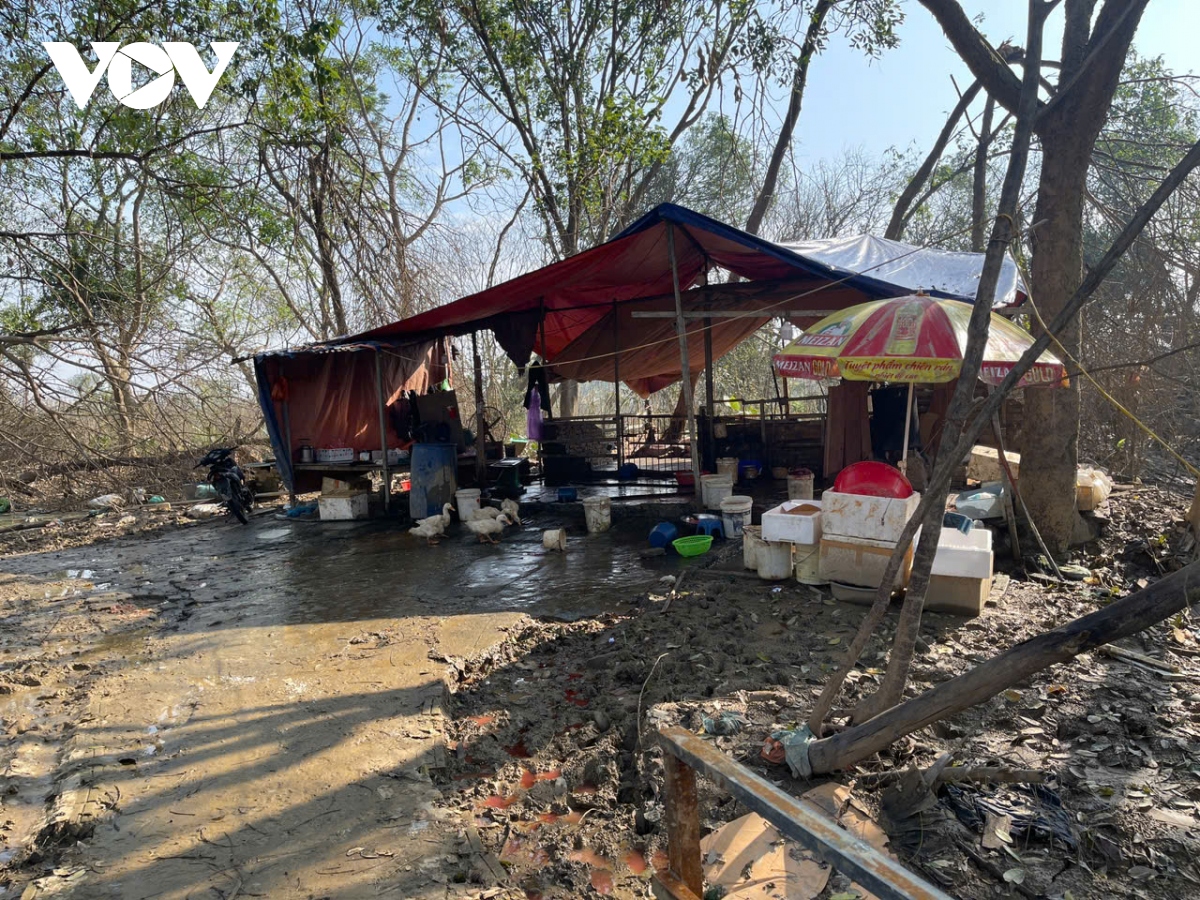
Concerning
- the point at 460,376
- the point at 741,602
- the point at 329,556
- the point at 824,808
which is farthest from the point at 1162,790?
the point at 460,376

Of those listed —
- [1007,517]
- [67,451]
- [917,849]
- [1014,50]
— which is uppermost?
[1014,50]

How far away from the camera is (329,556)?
812 centimetres

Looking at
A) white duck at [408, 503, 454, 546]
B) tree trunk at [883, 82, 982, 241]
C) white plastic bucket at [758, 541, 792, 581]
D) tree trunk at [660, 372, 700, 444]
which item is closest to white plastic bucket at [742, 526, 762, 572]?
white plastic bucket at [758, 541, 792, 581]

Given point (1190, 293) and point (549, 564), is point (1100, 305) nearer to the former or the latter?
point (1190, 293)

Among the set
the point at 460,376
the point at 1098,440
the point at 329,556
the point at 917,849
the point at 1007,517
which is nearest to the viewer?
the point at 917,849

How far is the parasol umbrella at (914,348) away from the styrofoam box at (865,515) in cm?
91

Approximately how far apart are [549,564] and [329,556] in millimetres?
2903

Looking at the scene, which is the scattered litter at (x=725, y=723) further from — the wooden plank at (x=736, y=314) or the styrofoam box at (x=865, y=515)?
the wooden plank at (x=736, y=314)

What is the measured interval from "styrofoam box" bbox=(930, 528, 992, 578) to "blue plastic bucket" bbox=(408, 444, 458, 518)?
23.0ft

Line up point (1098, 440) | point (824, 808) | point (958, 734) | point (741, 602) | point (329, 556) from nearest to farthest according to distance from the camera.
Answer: point (824, 808) < point (958, 734) < point (741, 602) < point (329, 556) < point (1098, 440)

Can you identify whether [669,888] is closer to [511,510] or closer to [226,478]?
[511,510]

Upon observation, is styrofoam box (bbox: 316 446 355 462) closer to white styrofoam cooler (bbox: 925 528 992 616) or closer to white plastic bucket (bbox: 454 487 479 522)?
white plastic bucket (bbox: 454 487 479 522)

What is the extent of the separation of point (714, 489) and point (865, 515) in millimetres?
3218

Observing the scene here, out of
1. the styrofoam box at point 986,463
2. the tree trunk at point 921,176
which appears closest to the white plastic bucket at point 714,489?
the styrofoam box at point 986,463
